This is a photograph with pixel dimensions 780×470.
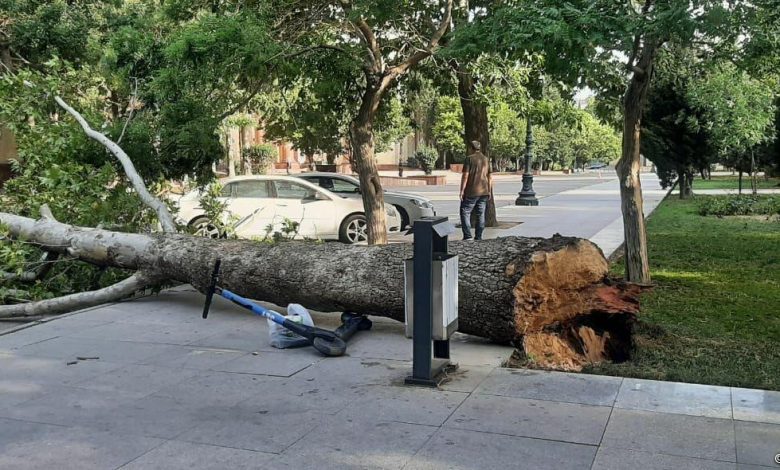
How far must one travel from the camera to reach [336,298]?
7094 mm

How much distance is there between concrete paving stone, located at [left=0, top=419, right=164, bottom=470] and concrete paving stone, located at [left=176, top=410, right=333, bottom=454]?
1.01 feet

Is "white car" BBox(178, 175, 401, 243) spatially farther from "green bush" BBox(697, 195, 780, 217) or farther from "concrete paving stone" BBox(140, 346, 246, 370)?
"green bush" BBox(697, 195, 780, 217)

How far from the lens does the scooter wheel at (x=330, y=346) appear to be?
6227 millimetres

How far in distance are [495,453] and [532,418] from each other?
0.64m

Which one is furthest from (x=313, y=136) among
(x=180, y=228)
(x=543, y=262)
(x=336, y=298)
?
(x=543, y=262)

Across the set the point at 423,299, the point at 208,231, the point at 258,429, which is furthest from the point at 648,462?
the point at 208,231

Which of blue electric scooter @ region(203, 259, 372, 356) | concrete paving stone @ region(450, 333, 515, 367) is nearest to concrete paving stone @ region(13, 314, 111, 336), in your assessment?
blue electric scooter @ region(203, 259, 372, 356)

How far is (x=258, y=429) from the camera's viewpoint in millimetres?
4570

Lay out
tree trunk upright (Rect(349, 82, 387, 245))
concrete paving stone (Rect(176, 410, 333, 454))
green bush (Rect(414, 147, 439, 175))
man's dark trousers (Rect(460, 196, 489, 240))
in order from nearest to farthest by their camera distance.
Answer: concrete paving stone (Rect(176, 410, 333, 454))
tree trunk upright (Rect(349, 82, 387, 245))
man's dark trousers (Rect(460, 196, 489, 240))
green bush (Rect(414, 147, 439, 175))

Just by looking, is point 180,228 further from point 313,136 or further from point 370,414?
point 370,414

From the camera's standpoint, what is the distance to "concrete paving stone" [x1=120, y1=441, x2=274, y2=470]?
4.04 metres

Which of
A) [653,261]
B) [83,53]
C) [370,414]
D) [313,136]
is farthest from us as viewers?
[83,53]

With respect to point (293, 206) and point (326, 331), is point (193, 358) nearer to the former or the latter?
point (326, 331)

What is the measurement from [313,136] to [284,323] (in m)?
8.80
